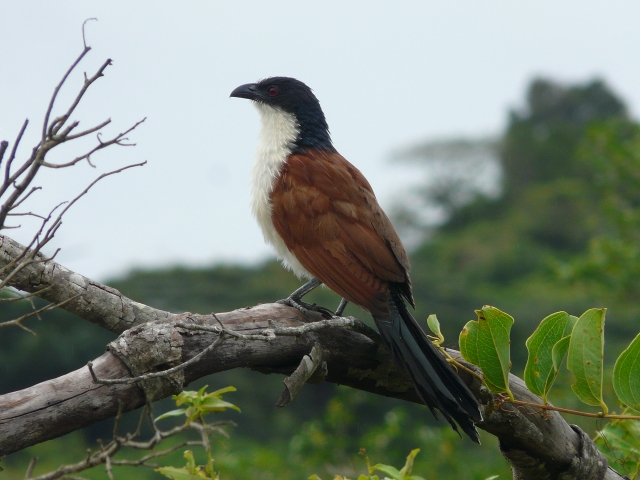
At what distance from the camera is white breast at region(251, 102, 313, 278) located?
357cm

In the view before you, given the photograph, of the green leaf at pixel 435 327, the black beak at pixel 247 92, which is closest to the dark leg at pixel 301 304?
the green leaf at pixel 435 327

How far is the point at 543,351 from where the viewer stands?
8.02 ft

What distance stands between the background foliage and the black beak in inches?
78.4

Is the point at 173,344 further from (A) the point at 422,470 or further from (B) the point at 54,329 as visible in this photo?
(B) the point at 54,329

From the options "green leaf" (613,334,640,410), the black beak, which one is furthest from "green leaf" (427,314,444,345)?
the black beak

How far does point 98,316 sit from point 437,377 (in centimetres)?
120

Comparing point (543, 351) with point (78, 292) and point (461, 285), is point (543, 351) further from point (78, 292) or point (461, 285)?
point (461, 285)

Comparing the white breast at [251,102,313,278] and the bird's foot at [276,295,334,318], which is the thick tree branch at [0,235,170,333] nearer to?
the bird's foot at [276,295,334,318]

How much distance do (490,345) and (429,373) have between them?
0.22 m

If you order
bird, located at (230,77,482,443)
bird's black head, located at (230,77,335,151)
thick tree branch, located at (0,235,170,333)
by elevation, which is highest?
bird's black head, located at (230,77,335,151)

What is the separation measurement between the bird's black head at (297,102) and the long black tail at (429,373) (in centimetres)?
147

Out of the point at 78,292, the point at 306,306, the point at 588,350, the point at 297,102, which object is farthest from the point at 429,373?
Result: the point at 297,102

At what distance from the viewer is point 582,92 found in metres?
50.2

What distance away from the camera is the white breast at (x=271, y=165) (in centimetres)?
357
